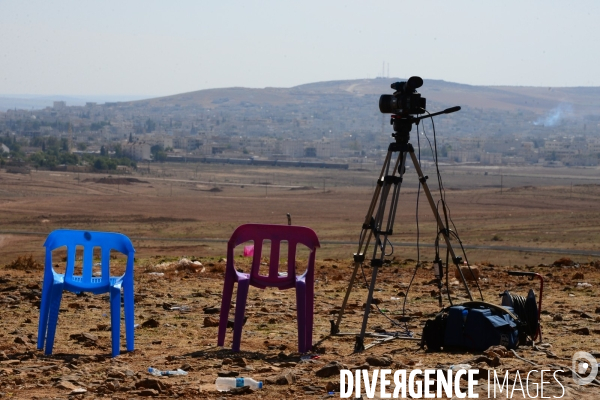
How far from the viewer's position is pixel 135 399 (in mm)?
4914

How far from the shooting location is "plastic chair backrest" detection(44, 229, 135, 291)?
21.4 feet

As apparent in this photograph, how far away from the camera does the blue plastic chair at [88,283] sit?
6434 mm

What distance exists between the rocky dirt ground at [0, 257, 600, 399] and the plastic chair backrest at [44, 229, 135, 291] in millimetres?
508

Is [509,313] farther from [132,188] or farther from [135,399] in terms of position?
[132,188]

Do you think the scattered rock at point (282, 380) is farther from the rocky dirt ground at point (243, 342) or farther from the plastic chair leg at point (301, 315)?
the plastic chair leg at point (301, 315)

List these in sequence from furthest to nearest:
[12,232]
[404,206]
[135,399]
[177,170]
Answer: [177,170], [404,206], [12,232], [135,399]

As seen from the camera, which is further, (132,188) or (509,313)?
(132,188)

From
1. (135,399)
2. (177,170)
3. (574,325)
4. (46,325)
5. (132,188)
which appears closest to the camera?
(135,399)

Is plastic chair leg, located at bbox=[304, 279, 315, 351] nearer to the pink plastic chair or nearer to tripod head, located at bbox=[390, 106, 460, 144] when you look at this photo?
the pink plastic chair

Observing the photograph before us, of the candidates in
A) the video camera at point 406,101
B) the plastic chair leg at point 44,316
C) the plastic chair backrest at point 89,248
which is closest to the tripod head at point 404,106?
the video camera at point 406,101

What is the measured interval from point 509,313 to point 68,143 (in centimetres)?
13264

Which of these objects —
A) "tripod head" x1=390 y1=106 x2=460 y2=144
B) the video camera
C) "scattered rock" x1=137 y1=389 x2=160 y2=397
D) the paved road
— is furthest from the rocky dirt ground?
the paved road

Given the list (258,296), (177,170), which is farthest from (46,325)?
(177,170)

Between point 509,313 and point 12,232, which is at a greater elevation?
point 509,313
